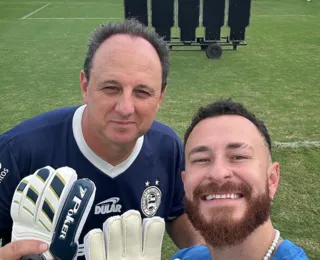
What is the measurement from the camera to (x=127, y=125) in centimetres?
232

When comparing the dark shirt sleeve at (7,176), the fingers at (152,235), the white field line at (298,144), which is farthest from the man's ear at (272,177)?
the white field line at (298,144)

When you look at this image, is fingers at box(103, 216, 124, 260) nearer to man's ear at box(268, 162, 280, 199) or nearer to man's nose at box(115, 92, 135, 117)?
man's nose at box(115, 92, 135, 117)

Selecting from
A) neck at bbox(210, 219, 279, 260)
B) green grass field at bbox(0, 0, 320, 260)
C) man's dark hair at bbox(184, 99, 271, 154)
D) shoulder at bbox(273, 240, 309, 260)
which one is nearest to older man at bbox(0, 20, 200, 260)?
man's dark hair at bbox(184, 99, 271, 154)

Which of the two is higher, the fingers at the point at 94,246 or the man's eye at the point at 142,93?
the man's eye at the point at 142,93

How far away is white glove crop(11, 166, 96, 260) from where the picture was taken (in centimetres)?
196

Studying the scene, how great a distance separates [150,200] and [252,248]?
912 mm

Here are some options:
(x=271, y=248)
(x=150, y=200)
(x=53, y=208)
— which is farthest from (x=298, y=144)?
(x=53, y=208)

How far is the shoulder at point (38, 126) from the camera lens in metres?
2.54

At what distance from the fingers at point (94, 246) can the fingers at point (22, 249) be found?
0.63 ft

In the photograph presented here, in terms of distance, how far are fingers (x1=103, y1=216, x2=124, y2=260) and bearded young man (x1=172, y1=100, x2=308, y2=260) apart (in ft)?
1.16

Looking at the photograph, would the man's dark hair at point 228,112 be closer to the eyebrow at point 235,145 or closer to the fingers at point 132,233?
the eyebrow at point 235,145

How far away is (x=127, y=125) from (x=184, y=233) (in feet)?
3.16

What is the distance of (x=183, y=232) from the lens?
2.93 meters

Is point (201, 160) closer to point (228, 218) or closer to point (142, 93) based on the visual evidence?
point (228, 218)
